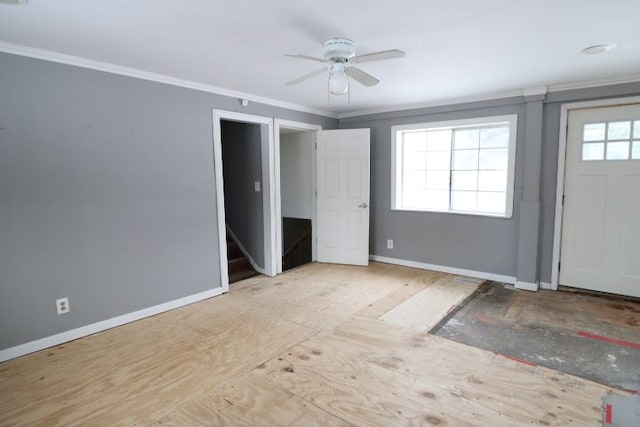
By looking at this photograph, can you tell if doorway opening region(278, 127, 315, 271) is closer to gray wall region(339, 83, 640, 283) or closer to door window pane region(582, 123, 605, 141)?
gray wall region(339, 83, 640, 283)

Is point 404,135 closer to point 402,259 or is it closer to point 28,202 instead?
point 402,259

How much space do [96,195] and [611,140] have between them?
196 inches

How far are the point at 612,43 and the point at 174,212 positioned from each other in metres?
3.89

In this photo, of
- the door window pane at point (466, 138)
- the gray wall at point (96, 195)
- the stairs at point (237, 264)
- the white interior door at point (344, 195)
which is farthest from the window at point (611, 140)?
the stairs at point (237, 264)

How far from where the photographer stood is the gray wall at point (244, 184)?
4574mm

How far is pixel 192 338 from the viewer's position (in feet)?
9.32

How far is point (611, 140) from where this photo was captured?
3516 mm

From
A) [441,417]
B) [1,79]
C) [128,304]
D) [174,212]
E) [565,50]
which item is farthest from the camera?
[174,212]

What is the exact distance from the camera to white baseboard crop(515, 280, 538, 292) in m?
3.89

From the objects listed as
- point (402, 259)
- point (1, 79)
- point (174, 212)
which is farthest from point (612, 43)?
point (1, 79)

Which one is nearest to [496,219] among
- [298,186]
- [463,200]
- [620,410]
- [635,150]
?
[463,200]

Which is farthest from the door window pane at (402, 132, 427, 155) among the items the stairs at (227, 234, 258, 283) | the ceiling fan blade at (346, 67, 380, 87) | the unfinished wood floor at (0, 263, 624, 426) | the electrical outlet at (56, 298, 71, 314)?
the electrical outlet at (56, 298, 71, 314)

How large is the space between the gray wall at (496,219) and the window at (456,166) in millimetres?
101

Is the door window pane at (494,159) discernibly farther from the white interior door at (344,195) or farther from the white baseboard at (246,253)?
the white baseboard at (246,253)
